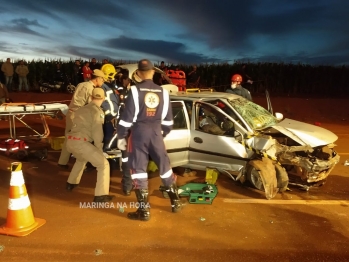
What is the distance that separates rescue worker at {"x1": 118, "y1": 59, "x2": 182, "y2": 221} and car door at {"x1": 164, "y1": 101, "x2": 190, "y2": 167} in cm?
120

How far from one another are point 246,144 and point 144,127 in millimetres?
1982

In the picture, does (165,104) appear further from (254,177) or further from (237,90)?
(237,90)

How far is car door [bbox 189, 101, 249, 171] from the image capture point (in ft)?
19.6

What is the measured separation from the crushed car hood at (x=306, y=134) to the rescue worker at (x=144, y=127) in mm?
2240

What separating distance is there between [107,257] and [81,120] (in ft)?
7.38

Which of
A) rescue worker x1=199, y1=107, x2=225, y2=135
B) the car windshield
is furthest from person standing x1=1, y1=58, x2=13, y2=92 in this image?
the car windshield

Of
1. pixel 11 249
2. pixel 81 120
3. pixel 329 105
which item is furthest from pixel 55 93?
pixel 11 249

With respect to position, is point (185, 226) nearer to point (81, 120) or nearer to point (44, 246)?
point (44, 246)

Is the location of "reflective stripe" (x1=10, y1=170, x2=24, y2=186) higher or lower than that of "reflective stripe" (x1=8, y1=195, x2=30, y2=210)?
higher

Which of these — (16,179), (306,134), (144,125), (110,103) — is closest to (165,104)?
(144,125)

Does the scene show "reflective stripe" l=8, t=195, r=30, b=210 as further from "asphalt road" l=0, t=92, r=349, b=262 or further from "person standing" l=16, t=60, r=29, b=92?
"person standing" l=16, t=60, r=29, b=92

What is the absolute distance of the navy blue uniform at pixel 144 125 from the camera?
4.61 m

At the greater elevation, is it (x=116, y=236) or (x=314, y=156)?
(x=314, y=156)

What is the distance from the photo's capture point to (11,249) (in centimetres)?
409
